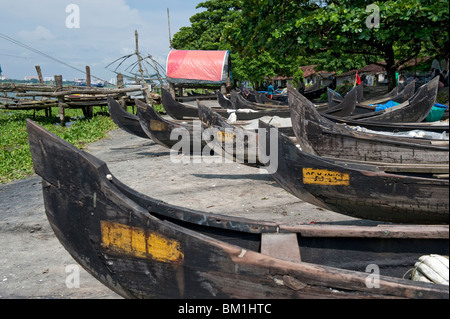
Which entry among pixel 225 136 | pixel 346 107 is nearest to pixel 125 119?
pixel 225 136

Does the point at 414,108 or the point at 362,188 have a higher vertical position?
the point at 414,108

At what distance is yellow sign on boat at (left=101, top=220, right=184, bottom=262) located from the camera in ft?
7.41

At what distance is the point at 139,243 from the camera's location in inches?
92.3

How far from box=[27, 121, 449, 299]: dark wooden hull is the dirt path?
106cm

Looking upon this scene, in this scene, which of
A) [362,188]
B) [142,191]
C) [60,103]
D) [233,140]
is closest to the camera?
[362,188]

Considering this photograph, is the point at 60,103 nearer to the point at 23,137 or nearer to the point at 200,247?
the point at 23,137

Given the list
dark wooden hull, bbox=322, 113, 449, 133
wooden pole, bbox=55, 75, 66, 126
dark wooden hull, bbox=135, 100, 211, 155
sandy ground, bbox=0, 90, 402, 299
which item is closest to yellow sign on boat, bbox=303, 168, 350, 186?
sandy ground, bbox=0, 90, 402, 299

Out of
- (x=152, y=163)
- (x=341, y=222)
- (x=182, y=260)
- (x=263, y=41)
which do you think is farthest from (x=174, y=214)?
(x=263, y=41)

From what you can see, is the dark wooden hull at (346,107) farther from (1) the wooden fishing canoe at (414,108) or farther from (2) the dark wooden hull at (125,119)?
(2) the dark wooden hull at (125,119)

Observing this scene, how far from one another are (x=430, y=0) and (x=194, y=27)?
33040 mm

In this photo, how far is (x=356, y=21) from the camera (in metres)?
11.7

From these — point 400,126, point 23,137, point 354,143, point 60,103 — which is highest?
point 60,103

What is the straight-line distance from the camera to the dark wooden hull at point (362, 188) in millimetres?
3533

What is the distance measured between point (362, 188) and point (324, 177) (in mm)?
395
